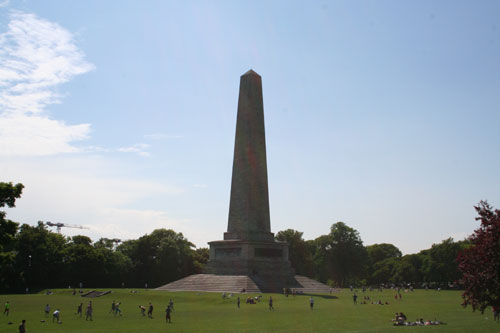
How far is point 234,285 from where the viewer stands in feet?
137

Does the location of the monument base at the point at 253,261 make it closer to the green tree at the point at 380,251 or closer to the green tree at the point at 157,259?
the green tree at the point at 157,259

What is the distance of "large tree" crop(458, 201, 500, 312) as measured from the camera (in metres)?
14.8

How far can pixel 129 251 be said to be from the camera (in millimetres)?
67188

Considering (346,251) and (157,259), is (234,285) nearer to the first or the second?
(157,259)

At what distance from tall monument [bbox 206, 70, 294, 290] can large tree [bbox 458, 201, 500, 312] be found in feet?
106

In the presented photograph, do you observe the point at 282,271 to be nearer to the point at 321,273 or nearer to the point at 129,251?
the point at 129,251

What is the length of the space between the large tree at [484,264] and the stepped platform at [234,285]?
1066 inches

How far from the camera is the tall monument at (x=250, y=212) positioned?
47844mm

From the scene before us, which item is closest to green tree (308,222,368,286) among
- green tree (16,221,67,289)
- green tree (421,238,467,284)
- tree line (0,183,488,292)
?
tree line (0,183,488,292)

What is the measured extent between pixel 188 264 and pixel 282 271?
874 inches

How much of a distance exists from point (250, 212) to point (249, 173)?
443cm

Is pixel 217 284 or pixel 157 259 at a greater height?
pixel 157 259

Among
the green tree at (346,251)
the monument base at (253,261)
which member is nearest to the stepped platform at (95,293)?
the monument base at (253,261)

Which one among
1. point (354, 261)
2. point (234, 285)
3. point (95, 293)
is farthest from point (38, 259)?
point (354, 261)
